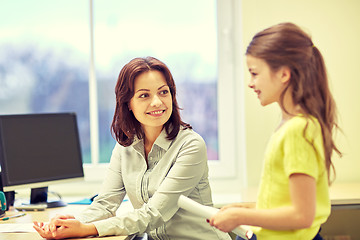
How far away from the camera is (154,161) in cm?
207

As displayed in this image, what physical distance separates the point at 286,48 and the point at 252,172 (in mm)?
→ 1882

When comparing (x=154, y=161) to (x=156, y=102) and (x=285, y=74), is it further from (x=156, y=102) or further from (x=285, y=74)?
(x=285, y=74)

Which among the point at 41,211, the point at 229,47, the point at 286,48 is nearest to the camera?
the point at 286,48

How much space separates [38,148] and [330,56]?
1.87 metres

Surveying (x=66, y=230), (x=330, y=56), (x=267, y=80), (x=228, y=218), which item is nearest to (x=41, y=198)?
(x=66, y=230)

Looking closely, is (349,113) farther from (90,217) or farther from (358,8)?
(90,217)

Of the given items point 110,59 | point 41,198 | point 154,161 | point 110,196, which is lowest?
point 41,198

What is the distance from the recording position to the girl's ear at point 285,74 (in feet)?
4.05

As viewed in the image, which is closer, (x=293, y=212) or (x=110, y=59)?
(x=293, y=212)

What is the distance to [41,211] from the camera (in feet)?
8.00

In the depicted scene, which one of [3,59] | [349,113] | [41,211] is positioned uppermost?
[3,59]

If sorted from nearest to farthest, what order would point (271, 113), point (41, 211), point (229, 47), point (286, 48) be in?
1. point (286, 48)
2. point (41, 211)
3. point (271, 113)
4. point (229, 47)

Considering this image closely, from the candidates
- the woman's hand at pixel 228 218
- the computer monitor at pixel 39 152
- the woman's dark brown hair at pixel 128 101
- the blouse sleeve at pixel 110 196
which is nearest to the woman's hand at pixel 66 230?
the blouse sleeve at pixel 110 196

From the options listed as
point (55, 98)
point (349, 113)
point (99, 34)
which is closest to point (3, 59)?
point (55, 98)
